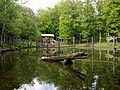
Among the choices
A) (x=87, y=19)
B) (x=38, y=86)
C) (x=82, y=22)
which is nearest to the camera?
(x=38, y=86)

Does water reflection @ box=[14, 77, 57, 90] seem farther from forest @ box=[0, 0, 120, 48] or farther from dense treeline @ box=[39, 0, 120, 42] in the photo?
dense treeline @ box=[39, 0, 120, 42]

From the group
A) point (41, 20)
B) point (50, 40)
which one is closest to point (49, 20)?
point (41, 20)

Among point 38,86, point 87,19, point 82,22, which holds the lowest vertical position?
point 38,86

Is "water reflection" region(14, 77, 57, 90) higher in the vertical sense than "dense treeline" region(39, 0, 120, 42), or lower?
lower

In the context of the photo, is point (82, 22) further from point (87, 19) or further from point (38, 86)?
point (38, 86)

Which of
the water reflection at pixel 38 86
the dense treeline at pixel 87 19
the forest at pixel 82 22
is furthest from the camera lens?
the dense treeline at pixel 87 19

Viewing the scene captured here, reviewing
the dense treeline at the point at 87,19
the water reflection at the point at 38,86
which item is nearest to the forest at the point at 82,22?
the dense treeline at the point at 87,19

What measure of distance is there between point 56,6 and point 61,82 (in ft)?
239

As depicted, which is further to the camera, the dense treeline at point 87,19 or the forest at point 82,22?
the dense treeline at point 87,19

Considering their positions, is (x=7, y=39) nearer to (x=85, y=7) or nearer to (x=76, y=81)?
(x=85, y=7)

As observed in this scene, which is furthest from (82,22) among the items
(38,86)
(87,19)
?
(38,86)

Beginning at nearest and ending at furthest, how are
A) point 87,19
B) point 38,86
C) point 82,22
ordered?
point 38,86 < point 87,19 < point 82,22

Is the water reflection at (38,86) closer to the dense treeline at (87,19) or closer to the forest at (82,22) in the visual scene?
the forest at (82,22)

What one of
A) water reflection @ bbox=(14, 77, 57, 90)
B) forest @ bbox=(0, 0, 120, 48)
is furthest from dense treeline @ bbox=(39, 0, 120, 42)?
water reflection @ bbox=(14, 77, 57, 90)
